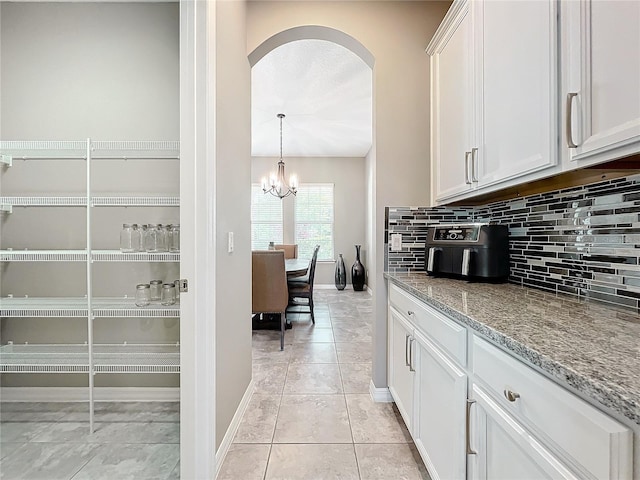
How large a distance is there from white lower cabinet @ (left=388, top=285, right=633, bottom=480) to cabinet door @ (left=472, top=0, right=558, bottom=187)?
702 millimetres

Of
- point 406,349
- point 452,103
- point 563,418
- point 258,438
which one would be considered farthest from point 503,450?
point 452,103

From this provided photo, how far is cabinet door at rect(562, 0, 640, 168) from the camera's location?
0.81 m

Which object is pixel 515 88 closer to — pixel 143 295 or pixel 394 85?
pixel 394 85

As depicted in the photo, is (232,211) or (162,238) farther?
(162,238)

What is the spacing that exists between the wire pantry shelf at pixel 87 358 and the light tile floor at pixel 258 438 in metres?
0.31

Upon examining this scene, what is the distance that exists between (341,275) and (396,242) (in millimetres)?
4390

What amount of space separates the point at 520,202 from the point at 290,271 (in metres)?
2.53

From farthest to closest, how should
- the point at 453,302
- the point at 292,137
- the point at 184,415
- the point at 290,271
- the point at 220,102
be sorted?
the point at 292,137 < the point at 290,271 < the point at 220,102 < the point at 184,415 < the point at 453,302

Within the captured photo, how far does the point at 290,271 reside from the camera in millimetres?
3689

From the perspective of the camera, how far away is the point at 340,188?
22.1 ft

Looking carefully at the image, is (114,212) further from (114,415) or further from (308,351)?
(308,351)

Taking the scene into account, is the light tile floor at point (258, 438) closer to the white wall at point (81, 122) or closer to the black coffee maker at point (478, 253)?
the white wall at point (81, 122)

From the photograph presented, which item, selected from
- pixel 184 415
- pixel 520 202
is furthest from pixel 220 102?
pixel 520 202

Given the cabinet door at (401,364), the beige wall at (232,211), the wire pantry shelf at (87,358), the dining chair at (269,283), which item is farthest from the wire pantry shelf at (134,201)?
the cabinet door at (401,364)
